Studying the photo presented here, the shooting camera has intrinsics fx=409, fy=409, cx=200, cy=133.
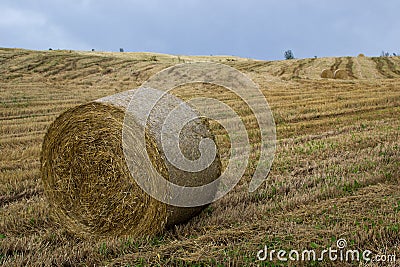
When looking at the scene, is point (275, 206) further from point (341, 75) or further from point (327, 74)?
point (327, 74)

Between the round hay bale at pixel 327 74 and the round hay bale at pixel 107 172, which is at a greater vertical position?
the round hay bale at pixel 327 74

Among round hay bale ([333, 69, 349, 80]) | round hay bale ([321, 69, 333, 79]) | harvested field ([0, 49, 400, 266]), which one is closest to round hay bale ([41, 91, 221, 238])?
harvested field ([0, 49, 400, 266])

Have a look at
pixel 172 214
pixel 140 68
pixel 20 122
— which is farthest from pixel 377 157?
pixel 140 68

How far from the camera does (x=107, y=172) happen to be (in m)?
4.25

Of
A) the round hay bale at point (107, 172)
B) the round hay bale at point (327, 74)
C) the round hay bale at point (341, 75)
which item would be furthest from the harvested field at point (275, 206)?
the round hay bale at point (327, 74)

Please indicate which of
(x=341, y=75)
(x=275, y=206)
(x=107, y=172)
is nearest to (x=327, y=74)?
(x=341, y=75)

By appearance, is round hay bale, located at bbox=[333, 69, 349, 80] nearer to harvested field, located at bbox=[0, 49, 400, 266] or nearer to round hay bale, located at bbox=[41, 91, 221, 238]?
harvested field, located at bbox=[0, 49, 400, 266]

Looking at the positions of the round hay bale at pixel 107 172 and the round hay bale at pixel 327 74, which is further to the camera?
the round hay bale at pixel 327 74

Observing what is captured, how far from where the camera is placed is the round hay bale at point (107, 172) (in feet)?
13.3

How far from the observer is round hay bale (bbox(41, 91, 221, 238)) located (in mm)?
4051

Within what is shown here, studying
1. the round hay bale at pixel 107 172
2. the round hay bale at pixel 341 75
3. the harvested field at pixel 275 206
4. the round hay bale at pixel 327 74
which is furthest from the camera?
the round hay bale at pixel 327 74

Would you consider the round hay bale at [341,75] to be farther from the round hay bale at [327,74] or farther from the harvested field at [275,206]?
the harvested field at [275,206]

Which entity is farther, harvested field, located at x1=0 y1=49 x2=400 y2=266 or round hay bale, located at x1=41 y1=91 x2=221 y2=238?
round hay bale, located at x1=41 y1=91 x2=221 y2=238

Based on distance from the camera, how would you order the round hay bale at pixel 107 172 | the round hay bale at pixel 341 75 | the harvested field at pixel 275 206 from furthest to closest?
the round hay bale at pixel 341 75 → the round hay bale at pixel 107 172 → the harvested field at pixel 275 206
